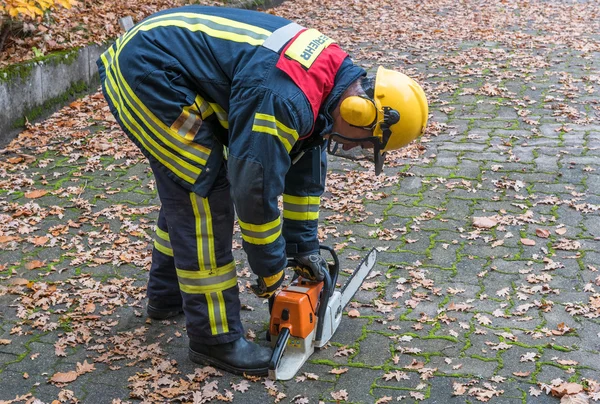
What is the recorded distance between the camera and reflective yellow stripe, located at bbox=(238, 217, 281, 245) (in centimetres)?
354

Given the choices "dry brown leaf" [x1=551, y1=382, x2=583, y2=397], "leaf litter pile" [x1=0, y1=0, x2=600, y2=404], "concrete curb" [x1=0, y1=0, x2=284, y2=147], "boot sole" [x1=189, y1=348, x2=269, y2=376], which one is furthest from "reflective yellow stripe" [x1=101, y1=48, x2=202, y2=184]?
"concrete curb" [x1=0, y1=0, x2=284, y2=147]

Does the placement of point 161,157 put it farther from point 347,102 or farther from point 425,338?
point 425,338

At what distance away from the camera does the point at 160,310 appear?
15.0ft

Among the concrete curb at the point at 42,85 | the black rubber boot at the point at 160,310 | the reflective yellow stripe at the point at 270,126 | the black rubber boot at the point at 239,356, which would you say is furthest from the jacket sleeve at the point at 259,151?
the concrete curb at the point at 42,85

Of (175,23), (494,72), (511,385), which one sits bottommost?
(511,385)

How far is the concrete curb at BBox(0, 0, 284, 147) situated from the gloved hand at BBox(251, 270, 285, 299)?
4.66 m

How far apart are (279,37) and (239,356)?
1.79 meters

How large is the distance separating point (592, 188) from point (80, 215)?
Result: 4386 mm

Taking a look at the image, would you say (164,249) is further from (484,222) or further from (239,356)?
(484,222)

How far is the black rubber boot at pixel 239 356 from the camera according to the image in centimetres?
404

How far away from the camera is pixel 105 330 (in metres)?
4.53

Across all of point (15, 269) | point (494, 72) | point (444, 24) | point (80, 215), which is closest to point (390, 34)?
point (444, 24)

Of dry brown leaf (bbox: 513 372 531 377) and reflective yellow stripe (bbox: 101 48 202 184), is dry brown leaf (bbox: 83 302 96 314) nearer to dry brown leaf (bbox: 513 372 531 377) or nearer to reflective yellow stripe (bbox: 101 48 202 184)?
reflective yellow stripe (bbox: 101 48 202 184)

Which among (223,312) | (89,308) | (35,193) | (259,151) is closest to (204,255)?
(223,312)
